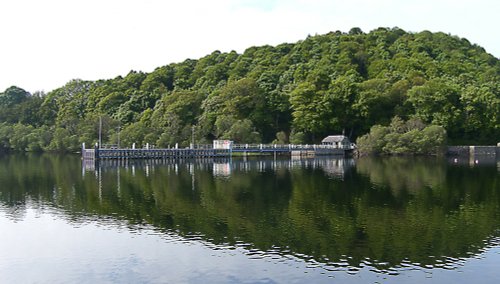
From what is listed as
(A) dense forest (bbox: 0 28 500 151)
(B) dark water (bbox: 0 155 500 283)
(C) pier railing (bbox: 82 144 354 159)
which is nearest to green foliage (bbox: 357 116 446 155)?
(A) dense forest (bbox: 0 28 500 151)

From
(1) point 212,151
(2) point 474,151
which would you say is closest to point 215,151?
(1) point 212,151

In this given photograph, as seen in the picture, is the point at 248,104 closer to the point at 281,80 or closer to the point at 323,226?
the point at 281,80

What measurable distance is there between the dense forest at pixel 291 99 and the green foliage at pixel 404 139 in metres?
2.96

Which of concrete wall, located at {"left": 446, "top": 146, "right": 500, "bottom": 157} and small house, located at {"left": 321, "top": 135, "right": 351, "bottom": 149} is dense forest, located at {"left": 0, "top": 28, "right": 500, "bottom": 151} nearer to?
small house, located at {"left": 321, "top": 135, "right": 351, "bottom": 149}

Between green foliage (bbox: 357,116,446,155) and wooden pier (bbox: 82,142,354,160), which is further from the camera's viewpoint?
green foliage (bbox: 357,116,446,155)

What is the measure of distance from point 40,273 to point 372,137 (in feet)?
205

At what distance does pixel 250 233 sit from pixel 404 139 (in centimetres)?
5518

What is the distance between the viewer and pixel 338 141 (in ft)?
252

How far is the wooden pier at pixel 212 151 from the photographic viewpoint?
204 feet

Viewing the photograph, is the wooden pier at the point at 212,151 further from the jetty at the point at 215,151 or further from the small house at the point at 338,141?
the small house at the point at 338,141

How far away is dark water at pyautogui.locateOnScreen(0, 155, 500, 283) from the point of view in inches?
573

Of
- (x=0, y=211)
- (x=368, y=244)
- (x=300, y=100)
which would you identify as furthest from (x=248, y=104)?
(x=368, y=244)

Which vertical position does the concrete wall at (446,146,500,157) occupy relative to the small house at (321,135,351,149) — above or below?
below

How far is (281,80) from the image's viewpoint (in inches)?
3639
